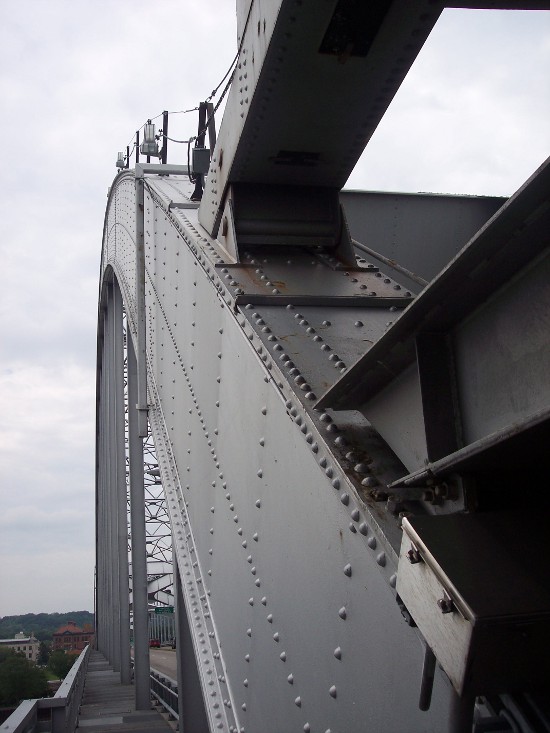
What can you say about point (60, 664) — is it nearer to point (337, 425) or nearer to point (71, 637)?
point (337, 425)

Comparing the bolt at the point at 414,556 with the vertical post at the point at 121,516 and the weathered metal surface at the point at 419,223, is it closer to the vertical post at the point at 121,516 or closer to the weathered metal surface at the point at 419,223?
the weathered metal surface at the point at 419,223

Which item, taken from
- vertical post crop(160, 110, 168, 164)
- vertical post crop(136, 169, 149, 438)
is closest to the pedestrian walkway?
vertical post crop(136, 169, 149, 438)

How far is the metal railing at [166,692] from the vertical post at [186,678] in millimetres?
6597

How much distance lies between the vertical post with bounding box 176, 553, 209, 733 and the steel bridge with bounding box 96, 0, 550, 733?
0.08 feet

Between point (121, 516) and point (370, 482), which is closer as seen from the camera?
point (370, 482)

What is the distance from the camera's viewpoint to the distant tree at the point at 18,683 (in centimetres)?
1555

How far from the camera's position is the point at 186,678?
6.46m

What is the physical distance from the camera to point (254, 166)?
4.39 m

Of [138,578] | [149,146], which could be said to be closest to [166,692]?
[138,578]

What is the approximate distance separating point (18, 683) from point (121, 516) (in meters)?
4.24

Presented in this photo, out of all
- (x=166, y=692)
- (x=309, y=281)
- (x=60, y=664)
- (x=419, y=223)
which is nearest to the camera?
(x=309, y=281)

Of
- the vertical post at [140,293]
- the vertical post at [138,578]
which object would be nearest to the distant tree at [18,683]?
the vertical post at [138,578]

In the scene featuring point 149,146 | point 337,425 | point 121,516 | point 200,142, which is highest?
point 149,146

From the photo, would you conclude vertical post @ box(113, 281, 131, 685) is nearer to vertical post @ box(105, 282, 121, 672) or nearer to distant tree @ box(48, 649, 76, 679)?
vertical post @ box(105, 282, 121, 672)
